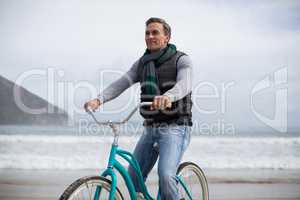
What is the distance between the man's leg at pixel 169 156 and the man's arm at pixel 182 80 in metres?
0.20

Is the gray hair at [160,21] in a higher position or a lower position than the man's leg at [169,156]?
higher

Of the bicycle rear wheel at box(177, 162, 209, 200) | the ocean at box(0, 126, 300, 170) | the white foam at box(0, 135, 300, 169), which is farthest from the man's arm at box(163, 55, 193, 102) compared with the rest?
the white foam at box(0, 135, 300, 169)

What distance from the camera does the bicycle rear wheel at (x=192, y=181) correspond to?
221cm

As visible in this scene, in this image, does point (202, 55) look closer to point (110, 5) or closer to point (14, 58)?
point (110, 5)

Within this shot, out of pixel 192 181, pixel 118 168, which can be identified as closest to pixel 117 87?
pixel 118 168

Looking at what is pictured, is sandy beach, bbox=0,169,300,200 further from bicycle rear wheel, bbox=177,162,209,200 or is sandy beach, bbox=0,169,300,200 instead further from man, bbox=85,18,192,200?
man, bbox=85,18,192,200

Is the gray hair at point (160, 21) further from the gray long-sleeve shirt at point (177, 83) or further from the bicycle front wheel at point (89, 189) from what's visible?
the bicycle front wheel at point (89, 189)

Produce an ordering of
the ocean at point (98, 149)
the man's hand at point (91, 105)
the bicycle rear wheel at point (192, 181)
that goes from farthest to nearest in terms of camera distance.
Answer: the ocean at point (98, 149) < the bicycle rear wheel at point (192, 181) < the man's hand at point (91, 105)

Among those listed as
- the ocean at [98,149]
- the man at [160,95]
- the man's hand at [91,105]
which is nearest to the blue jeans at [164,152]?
the man at [160,95]

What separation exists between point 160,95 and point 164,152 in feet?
0.75

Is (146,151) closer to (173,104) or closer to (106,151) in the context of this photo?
(173,104)

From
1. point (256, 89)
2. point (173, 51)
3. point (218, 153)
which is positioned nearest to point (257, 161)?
point (218, 153)

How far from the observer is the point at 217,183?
3.64m

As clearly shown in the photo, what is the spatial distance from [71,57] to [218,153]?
1.82 metres
